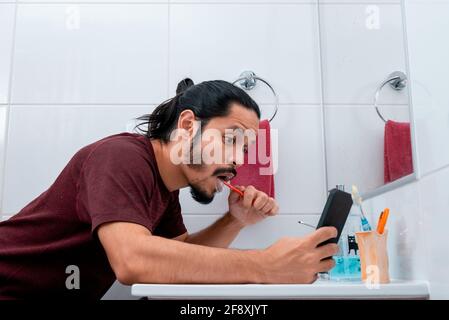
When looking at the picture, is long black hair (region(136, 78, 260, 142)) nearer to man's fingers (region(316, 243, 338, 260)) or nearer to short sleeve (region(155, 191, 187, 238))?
short sleeve (region(155, 191, 187, 238))

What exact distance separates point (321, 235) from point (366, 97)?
1.73 ft

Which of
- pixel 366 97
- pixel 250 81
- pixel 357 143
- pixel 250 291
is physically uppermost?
pixel 250 81

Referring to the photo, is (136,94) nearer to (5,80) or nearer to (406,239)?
(5,80)

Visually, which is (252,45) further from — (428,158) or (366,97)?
(428,158)

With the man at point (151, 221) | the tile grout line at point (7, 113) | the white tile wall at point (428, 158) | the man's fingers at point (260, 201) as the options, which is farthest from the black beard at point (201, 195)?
the tile grout line at point (7, 113)

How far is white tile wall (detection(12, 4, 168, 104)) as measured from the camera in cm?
144

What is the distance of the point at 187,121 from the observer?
1.12 metres

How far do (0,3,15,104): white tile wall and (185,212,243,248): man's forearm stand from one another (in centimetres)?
81

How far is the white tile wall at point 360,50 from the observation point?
100cm

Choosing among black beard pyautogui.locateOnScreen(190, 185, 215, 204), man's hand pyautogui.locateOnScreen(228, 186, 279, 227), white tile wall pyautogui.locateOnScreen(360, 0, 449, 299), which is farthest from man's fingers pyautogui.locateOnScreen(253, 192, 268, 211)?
white tile wall pyautogui.locateOnScreen(360, 0, 449, 299)

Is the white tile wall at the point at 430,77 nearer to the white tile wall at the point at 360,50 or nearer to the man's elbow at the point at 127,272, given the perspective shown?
the white tile wall at the point at 360,50

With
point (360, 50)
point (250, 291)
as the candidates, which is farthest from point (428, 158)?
point (360, 50)

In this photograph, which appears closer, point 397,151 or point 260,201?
point 397,151

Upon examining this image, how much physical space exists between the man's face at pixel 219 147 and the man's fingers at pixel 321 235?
1.16 feet
